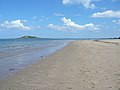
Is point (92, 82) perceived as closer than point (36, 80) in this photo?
Yes

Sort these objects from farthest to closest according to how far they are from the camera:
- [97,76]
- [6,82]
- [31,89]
→ 1. [97,76]
2. [6,82]
3. [31,89]

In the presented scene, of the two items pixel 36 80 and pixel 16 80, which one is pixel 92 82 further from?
pixel 16 80

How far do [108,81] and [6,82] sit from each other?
495cm

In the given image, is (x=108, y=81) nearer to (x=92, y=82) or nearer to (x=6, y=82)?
(x=92, y=82)

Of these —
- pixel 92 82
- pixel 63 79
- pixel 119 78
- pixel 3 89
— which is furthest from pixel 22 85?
pixel 119 78

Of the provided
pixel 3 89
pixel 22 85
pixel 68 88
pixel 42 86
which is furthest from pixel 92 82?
pixel 3 89

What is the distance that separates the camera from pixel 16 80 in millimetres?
11602

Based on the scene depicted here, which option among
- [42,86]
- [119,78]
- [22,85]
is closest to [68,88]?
[42,86]

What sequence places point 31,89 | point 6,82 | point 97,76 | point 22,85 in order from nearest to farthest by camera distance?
point 31,89 → point 22,85 → point 6,82 → point 97,76

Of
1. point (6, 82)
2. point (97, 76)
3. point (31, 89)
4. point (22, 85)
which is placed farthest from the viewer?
point (97, 76)

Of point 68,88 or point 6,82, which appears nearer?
point 68,88

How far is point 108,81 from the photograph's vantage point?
35.0 feet

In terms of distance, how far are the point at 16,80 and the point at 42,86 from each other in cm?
211

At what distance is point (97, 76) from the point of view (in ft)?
39.2
